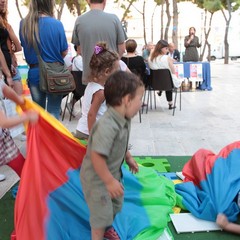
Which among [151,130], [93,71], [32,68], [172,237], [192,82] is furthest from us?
[192,82]

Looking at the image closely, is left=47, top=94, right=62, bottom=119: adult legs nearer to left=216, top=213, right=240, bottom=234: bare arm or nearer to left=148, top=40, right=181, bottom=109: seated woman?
left=216, top=213, right=240, bottom=234: bare arm

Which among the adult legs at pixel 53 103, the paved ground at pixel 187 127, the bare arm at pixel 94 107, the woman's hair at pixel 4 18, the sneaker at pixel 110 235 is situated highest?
the woman's hair at pixel 4 18

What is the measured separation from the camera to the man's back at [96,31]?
3.78 m

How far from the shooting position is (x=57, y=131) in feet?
7.68

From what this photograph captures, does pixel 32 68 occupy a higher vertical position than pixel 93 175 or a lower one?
higher

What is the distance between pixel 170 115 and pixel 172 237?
15.0 feet

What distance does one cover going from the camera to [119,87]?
6.07ft

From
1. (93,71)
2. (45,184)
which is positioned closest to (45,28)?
(93,71)

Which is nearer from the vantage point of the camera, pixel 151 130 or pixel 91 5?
pixel 91 5

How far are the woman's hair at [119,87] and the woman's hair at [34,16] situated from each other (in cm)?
194

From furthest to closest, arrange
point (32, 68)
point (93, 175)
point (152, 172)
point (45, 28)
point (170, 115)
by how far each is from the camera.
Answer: point (170, 115)
point (32, 68)
point (45, 28)
point (152, 172)
point (93, 175)

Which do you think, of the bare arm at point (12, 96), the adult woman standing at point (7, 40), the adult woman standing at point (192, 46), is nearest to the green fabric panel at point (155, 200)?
the bare arm at point (12, 96)

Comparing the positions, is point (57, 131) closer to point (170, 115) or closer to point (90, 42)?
point (90, 42)

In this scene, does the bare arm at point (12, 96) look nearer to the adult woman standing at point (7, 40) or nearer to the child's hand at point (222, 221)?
the adult woman standing at point (7, 40)
